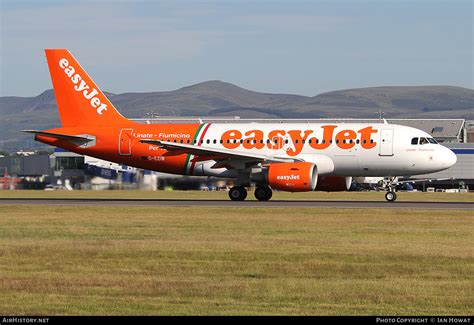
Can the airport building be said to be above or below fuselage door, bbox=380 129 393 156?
below

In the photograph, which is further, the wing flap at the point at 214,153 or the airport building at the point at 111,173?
the airport building at the point at 111,173

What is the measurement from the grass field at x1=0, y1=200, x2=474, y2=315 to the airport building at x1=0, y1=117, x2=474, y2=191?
23.9m

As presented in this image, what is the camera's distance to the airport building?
59594 mm

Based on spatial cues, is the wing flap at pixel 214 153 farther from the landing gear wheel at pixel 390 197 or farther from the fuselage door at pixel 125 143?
the landing gear wheel at pixel 390 197

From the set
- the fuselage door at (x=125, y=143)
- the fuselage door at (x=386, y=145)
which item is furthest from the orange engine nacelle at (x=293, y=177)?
the fuselage door at (x=125, y=143)

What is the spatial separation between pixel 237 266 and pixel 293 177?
25183 mm

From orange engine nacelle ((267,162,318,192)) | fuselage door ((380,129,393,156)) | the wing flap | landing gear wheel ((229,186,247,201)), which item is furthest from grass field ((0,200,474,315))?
landing gear wheel ((229,186,247,201))

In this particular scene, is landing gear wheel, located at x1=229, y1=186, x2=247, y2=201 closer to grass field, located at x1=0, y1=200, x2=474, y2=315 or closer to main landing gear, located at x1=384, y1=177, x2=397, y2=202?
main landing gear, located at x1=384, y1=177, x2=397, y2=202

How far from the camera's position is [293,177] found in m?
47.0

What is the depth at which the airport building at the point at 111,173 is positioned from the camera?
196 ft

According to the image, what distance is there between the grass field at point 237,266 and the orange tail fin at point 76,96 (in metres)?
19.1

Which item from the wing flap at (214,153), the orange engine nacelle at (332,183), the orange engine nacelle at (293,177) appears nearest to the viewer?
the orange engine nacelle at (293,177)
